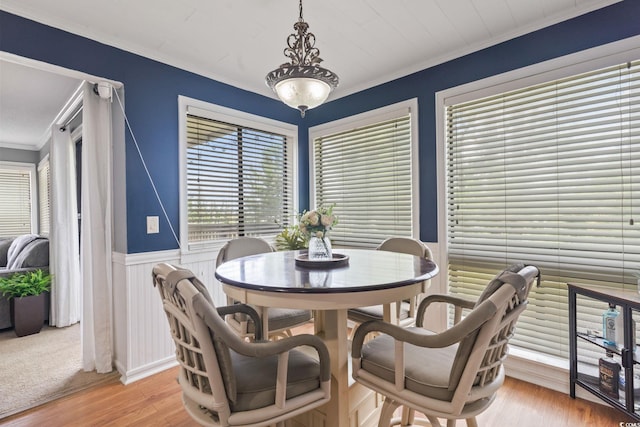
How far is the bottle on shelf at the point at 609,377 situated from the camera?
1.77m

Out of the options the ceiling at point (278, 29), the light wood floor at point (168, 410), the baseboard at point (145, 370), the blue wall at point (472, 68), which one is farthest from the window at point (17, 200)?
the blue wall at point (472, 68)

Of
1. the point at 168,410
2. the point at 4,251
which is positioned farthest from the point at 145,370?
the point at 4,251

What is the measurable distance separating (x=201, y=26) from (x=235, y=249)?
1593 mm

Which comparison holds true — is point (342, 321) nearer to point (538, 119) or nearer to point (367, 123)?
point (538, 119)

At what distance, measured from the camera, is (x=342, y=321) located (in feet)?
4.62

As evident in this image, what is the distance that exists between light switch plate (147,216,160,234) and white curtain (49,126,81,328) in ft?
5.50

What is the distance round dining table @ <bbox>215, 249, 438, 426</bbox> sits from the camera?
1.19 m

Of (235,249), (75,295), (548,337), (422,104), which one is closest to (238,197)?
(235,249)

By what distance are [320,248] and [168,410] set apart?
1408mm

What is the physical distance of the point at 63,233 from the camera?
3.38m

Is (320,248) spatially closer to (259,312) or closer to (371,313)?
(259,312)

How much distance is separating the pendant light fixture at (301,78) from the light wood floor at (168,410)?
1986 mm

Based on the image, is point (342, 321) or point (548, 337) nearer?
point (342, 321)

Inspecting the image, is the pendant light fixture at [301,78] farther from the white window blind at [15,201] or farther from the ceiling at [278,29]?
the white window blind at [15,201]
